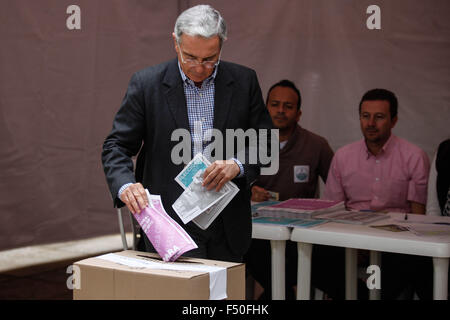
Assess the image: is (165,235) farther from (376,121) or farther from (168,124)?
(376,121)

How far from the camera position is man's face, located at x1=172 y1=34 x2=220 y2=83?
173 centimetres

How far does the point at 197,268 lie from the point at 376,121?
7.57ft

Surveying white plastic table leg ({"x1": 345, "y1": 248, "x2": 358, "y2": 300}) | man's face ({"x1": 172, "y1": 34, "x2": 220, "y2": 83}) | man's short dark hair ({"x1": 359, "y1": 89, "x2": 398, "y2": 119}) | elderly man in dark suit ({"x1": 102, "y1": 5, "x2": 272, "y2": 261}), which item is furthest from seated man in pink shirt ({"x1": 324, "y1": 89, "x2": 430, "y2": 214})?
man's face ({"x1": 172, "y1": 34, "x2": 220, "y2": 83})

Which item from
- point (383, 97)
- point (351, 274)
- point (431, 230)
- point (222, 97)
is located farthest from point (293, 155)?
point (222, 97)

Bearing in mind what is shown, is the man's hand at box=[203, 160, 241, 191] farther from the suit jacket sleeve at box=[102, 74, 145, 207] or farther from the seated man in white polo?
the seated man in white polo

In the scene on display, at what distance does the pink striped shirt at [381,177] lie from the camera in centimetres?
345

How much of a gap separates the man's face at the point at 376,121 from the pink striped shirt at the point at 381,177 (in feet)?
0.21

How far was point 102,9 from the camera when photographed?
14.4ft

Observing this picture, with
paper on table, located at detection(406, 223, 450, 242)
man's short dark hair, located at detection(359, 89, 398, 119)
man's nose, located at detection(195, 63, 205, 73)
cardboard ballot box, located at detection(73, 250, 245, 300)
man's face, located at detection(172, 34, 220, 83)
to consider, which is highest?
man's face, located at detection(172, 34, 220, 83)

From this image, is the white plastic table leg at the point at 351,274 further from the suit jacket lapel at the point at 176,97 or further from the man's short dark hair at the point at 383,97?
the suit jacket lapel at the point at 176,97

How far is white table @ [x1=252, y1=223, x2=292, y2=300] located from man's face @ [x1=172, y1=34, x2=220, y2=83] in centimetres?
106

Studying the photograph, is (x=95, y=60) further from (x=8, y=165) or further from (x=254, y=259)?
(x=254, y=259)

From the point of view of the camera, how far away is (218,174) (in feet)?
5.69

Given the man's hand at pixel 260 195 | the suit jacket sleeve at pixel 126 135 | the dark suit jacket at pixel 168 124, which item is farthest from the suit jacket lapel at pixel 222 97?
the man's hand at pixel 260 195
